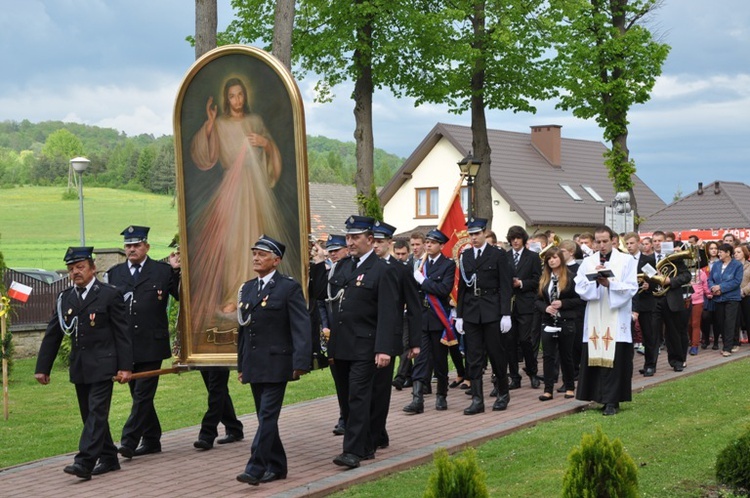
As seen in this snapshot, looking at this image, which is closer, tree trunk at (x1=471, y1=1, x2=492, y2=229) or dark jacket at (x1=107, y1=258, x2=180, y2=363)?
dark jacket at (x1=107, y1=258, x2=180, y2=363)

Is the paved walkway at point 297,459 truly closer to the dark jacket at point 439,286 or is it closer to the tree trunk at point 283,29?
the dark jacket at point 439,286

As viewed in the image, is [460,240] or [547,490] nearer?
[547,490]

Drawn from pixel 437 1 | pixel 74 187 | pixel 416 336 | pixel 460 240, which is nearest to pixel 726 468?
pixel 416 336

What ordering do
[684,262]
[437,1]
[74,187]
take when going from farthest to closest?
[74,187] → [437,1] → [684,262]

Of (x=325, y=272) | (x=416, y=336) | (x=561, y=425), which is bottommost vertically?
(x=561, y=425)

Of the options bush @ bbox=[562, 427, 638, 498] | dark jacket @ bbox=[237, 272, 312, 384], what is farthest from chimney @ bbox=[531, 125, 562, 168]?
bush @ bbox=[562, 427, 638, 498]

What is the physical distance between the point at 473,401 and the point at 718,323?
9185mm

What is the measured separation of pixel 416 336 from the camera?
10.8 meters

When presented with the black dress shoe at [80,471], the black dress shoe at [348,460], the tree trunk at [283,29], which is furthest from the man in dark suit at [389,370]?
the tree trunk at [283,29]

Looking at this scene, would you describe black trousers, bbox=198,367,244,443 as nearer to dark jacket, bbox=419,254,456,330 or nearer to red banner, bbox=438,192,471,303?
dark jacket, bbox=419,254,456,330

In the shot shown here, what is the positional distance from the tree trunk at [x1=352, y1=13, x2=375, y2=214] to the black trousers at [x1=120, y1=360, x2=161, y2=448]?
16.2 meters

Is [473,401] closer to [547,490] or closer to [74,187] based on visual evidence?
[547,490]

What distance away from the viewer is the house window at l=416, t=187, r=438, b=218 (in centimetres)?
5716

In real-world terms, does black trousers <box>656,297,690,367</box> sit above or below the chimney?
below
